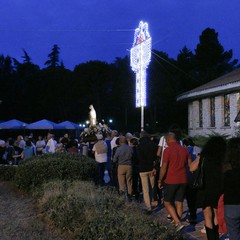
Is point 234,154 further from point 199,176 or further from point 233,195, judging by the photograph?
point 199,176

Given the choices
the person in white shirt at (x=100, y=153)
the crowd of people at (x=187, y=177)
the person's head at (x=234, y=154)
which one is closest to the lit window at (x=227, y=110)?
the crowd of people at (x=187, y=177)

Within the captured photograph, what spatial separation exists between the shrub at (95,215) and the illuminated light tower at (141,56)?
17303mm

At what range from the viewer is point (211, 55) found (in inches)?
1982

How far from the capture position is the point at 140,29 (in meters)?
26.3

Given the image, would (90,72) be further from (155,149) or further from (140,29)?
(155,149)

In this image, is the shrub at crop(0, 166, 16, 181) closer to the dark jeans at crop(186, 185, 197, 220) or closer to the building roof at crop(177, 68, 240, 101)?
the dark jeans at crop(186, 185, 197, 220)

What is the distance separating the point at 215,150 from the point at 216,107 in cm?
1796

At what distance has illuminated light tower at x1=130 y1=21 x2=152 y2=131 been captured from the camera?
1021 inches

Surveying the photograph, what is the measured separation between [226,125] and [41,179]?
47.0 ft

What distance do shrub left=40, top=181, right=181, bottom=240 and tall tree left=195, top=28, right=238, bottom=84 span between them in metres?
41.6

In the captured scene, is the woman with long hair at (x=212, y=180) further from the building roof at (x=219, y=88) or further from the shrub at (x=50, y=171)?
the building roof at (x=219, y=88)

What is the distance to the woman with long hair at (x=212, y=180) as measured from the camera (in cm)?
620

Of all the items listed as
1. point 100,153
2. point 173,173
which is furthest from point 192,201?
point 100,153

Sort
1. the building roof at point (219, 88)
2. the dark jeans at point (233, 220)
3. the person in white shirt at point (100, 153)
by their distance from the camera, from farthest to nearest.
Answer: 1. the building roof at point (219, 88)
2. the person in white shirt at point (100, 153)
3. the dark jeans at point (233, 220)
